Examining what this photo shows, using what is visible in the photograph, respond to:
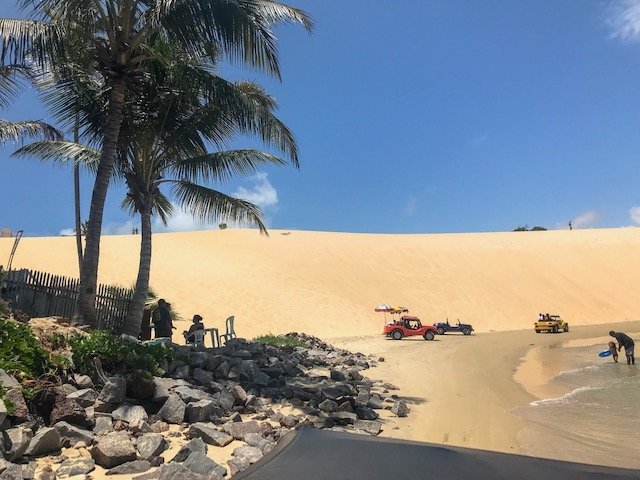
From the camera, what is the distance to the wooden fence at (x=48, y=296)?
10.3m

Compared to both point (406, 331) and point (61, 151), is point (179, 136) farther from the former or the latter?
point (406, 331)

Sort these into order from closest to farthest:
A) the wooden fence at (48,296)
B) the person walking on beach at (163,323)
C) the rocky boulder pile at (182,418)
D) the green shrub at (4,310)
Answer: the rocky boulder pile at (182,418), the green shrub at (4,310), the wooden fence at (48,296), the person walking on beach at (163,323)

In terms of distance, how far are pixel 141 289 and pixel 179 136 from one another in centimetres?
387

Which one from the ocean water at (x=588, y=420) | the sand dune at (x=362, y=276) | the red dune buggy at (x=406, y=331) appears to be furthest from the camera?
the sand dune at (x=362, y=276)

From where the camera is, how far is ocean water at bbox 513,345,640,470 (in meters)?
6.82

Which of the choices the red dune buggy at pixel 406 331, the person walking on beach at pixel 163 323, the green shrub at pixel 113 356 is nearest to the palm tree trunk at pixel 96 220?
the green shrub at pixel 113 356

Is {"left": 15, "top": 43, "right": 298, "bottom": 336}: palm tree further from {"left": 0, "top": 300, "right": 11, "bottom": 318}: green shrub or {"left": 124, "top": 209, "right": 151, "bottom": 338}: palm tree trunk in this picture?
{"left": 0, "top": 300, "right": 11, "bottom": 318}: green shrub

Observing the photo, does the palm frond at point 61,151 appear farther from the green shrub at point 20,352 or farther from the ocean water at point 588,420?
the ocean water at point 588,420

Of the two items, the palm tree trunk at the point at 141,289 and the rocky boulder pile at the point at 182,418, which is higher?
the palm tree trunk at the point at 141,289

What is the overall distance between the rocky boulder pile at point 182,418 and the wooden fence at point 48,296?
3.50 meters

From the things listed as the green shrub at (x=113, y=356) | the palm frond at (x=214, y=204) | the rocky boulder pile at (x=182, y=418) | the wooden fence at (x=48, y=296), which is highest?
the palm frond at (x=214, y=204)

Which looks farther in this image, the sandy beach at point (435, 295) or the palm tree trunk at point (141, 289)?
the palm tree trunk at point (141, 289)

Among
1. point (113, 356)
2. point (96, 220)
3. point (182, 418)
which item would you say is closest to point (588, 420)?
point (182, 418)

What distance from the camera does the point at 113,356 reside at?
24.0ft
